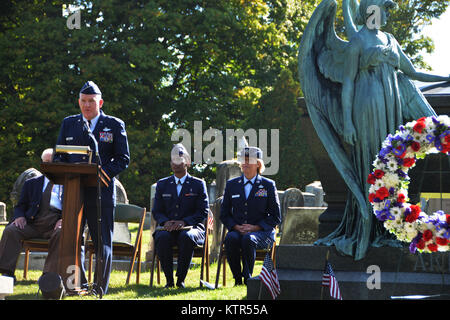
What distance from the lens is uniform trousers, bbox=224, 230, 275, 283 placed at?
780 cm

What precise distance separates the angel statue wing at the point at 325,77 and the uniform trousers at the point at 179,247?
6.32ft

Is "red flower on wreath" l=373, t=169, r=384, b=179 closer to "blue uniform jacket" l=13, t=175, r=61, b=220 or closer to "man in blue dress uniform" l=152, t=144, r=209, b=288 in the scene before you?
"man in blue dress uniform" l=152, t=144, r=209, b=288

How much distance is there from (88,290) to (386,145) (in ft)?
9.63

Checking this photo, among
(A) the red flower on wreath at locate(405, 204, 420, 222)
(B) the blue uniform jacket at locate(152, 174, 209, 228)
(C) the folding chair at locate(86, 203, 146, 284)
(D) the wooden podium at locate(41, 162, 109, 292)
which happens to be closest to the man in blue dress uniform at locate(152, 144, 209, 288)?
(B) the blue uniform jacket at locate(152, 174, 209, 228)

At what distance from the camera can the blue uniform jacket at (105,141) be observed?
21.4ft

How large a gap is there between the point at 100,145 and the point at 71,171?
2.75ft

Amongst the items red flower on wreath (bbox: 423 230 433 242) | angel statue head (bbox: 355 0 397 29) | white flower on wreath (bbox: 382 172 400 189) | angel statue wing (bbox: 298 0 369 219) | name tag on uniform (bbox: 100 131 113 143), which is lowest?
red flower on wreath (bbox: 423 230 433 242)

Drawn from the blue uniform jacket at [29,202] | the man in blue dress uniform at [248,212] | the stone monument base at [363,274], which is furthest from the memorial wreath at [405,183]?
the blue uniform jacket at [29,202]

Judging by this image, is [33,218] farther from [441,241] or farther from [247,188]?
[441,241]

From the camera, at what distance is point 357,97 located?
278 inches

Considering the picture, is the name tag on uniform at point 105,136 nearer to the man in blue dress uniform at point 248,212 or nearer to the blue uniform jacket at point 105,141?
the blue uniform jacket at point 105,141

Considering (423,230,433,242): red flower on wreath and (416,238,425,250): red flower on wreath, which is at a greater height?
(423,230,433,242): red flower on wreath
